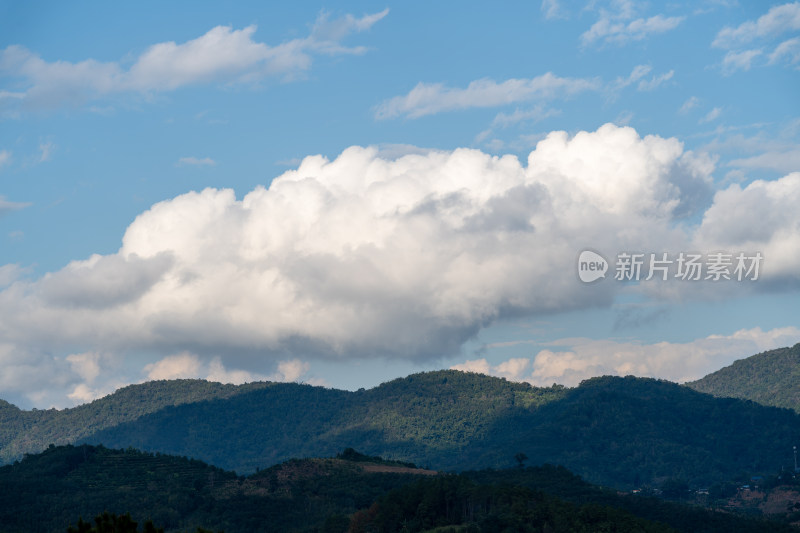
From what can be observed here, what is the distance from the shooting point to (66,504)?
601ft

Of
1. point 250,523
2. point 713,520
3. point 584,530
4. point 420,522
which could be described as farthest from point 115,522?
point 713,520

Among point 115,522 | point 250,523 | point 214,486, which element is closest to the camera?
point 115,522

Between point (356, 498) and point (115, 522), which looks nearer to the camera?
point (115, 522)

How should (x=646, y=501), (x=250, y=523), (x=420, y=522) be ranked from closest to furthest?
(x=420, y=522)
(x=250, y=523)
(x=646, y=501)

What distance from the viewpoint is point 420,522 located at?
526 ft

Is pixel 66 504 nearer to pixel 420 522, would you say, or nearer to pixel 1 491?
pixel 1 491

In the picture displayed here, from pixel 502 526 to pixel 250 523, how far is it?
166ft

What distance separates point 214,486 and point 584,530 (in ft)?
288

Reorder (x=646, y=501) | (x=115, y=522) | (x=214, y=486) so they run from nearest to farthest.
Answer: (x=115, y=522)
(x=646, y=501)
(x=214, y=486)

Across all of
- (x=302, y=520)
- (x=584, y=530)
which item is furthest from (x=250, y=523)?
(x=584, y=530)

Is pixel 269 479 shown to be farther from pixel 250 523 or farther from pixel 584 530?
pixel 584 530

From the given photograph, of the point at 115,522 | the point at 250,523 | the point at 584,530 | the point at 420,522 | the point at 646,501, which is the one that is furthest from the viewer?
the point at 646,501

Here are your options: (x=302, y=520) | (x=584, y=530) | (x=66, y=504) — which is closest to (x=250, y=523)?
(x=302, y=520)

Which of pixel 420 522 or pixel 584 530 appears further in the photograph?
pixel 420 522
